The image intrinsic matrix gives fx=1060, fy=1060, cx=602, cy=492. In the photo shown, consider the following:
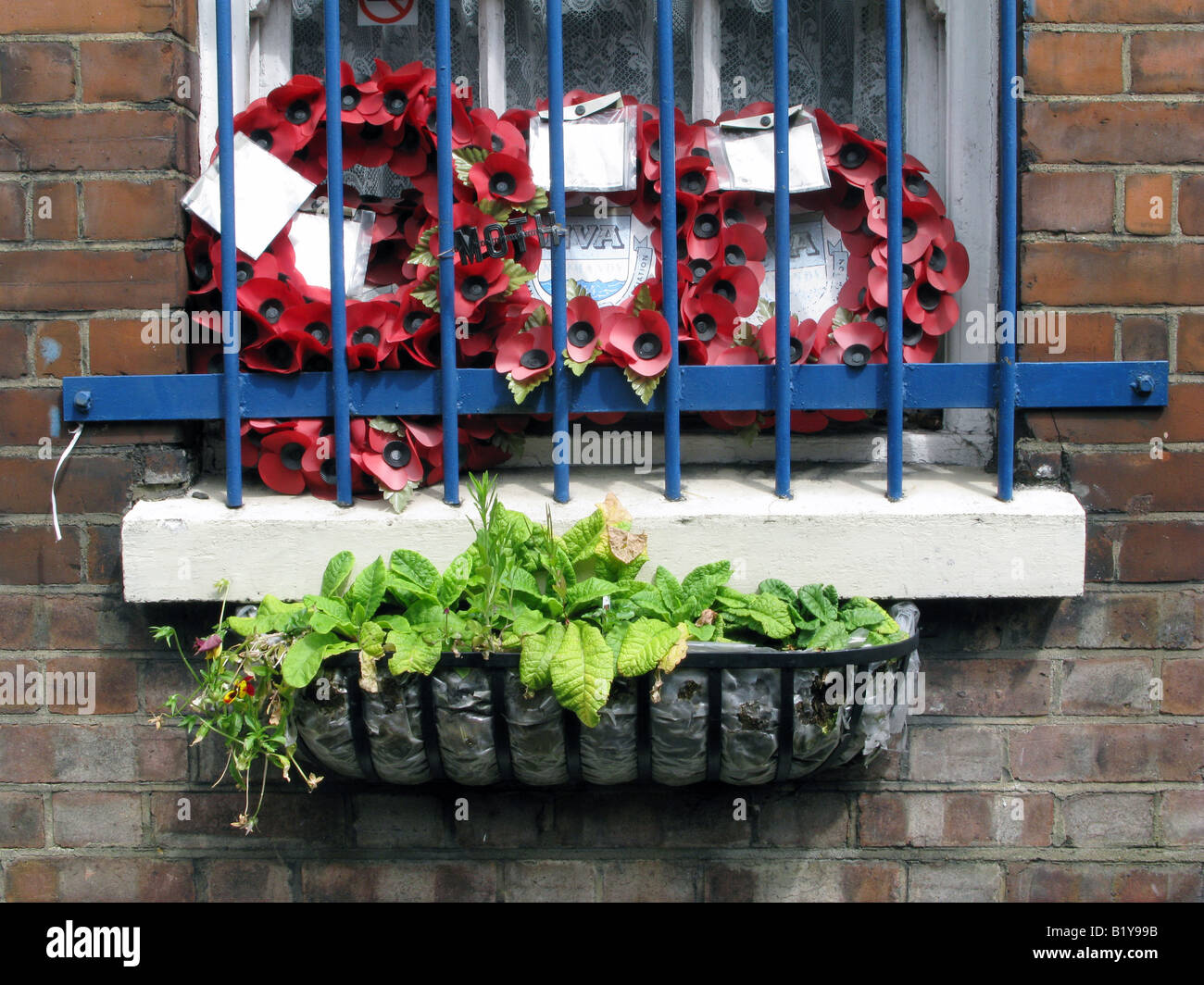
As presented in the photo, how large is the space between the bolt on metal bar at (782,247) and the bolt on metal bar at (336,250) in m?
0.73

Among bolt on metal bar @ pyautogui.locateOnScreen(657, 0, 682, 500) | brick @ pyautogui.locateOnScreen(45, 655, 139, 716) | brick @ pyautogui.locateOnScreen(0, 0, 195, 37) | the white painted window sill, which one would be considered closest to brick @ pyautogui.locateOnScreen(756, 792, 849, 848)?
the white painted window sill

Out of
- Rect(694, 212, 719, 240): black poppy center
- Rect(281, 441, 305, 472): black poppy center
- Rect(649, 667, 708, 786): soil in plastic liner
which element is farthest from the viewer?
Rect(694, 212, 719, 240): black poppy center

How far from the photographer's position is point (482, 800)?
6.16ft

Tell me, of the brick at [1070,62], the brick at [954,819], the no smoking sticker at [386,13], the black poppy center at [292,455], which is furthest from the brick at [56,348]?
the brick at [1070,62]

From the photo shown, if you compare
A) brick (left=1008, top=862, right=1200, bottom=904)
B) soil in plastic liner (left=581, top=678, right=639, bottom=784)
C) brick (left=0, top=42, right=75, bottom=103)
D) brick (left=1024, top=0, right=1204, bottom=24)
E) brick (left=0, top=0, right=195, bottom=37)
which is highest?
brick (left=0, top=0, right=195, bottom=37)

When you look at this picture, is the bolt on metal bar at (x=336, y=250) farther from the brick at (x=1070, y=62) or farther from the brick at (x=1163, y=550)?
the brick at (x=1163, y=550)

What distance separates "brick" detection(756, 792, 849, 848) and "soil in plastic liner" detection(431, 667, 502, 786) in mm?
525

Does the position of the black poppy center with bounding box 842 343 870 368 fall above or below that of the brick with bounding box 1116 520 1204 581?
above

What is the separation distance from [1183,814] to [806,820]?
661mm

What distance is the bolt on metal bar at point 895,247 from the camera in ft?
5.83

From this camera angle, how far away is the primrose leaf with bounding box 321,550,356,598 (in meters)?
1.69

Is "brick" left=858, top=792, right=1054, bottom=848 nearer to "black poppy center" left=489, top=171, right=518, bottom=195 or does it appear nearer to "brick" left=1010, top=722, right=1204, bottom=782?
"brick" left=1010, top=722, right=1204, bottom=782

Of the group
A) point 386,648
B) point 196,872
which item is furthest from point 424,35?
point 196,872

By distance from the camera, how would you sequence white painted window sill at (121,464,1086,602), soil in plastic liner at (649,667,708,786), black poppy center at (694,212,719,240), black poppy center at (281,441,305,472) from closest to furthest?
soil in plastic liner at (649,667,708,786) < white painted window sill at (121,464,1086,602) < black poppy center at (281,441,305,472) < black poppy center at (694,212,719,240)
